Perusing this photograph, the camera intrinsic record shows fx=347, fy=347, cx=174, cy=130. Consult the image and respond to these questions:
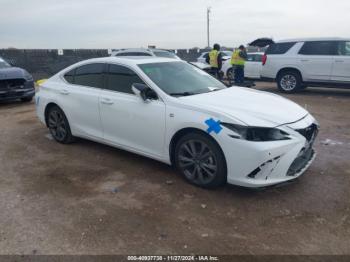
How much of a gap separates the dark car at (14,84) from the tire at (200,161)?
293 inches

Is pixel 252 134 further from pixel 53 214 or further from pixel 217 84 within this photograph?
pixel 53 214

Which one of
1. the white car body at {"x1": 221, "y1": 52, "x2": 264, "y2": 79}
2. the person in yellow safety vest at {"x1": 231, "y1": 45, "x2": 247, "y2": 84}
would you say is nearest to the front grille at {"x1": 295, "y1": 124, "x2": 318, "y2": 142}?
the person in yellow safety vest at {"x1": 231, "y1": 45, "x2": 247, "y2": 84}

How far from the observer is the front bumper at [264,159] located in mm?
3672

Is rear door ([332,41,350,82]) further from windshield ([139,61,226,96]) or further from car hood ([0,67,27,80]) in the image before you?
car hood ([0,67,27,80])

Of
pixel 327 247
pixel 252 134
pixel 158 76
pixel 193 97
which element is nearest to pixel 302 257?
pixel 327 247

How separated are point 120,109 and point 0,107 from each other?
22.9 ft

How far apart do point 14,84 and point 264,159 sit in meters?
8.78

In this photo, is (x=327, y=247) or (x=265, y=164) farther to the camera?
(x=265, y=164)

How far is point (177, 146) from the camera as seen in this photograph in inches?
170

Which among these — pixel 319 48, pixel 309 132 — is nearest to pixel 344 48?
pixel 319 48

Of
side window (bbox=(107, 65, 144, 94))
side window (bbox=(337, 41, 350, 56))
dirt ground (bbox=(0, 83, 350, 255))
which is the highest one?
side window (bbox=(337, 41, 350, 56))

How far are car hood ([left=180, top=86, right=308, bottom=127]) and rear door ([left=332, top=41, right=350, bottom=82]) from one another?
23.3ft

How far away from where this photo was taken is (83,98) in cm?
543

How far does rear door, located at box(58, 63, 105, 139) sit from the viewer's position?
17.4ft
